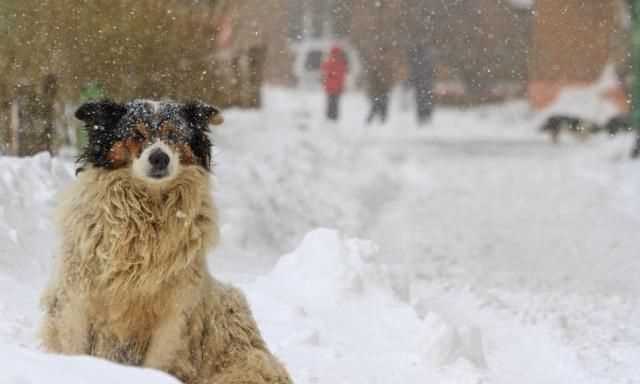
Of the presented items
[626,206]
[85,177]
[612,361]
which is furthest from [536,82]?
[85,177]

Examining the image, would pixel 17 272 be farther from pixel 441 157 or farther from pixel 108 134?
pixel 441 157

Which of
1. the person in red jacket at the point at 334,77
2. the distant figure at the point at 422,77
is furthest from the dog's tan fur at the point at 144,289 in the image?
the distant figure at the point at 422,77

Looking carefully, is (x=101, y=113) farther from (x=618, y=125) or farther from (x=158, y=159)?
(x=618, y=125)

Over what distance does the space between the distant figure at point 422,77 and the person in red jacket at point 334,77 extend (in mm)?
3219

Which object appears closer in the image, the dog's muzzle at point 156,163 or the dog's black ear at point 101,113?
the dog's muzzle at point 156,163

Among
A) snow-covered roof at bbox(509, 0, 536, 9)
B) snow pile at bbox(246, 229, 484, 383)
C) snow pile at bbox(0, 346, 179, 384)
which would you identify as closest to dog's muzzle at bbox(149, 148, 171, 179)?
snow pile at bbox(0, 346, 179, 384)

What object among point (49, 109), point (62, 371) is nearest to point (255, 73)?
point (49, 109)

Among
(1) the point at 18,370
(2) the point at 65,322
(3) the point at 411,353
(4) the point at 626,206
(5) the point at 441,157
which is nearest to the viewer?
(1) the point at 18,370

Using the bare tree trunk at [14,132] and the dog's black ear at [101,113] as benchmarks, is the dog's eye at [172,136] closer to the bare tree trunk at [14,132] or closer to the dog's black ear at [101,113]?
the dog's black ear at [101,113]

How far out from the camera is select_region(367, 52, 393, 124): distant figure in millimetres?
28141

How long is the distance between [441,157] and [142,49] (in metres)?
10.00

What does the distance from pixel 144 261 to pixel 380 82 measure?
77.6 ft

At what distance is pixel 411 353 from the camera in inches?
284

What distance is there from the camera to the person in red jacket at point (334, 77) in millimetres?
25609
